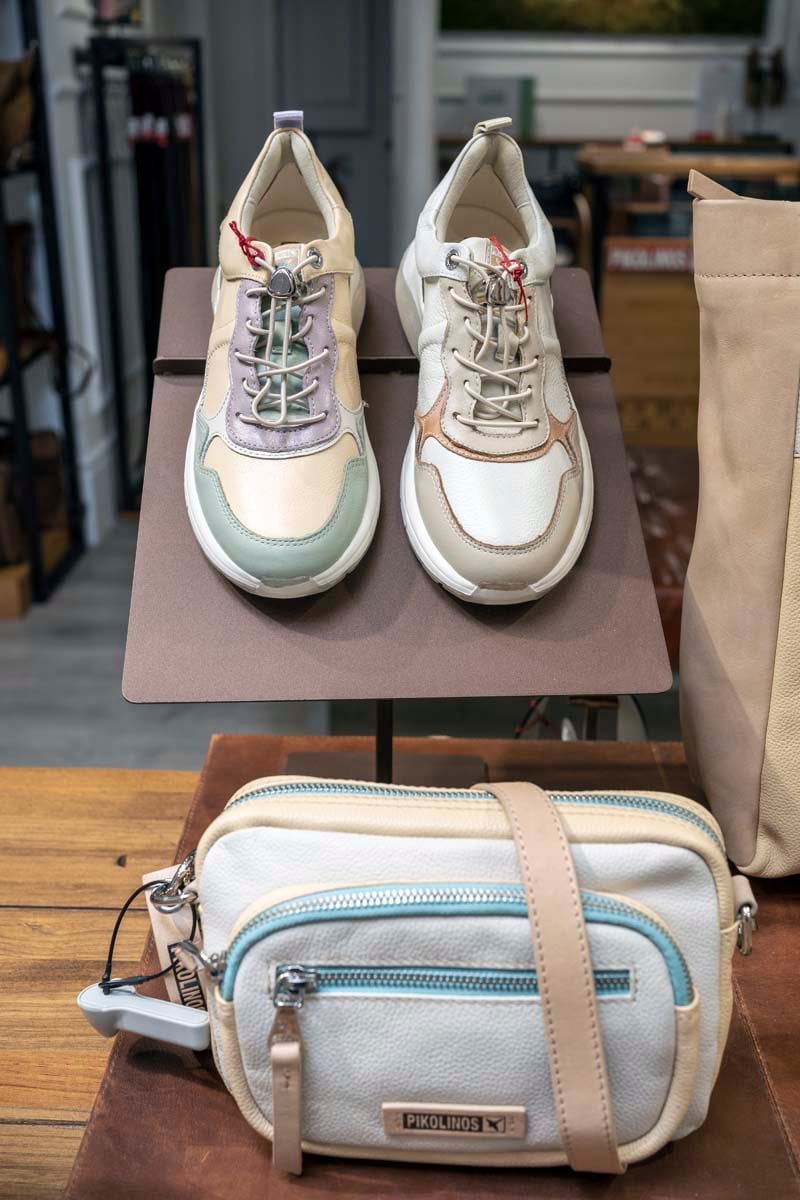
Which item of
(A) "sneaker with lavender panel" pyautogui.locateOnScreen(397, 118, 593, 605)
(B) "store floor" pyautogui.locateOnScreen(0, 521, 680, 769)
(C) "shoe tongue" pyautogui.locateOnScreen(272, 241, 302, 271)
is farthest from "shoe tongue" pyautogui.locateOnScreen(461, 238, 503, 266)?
(B) "store floor" pyautogui.locateOnScreen(0, 521, 680, 769)

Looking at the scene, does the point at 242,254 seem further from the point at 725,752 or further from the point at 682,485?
the point at 682,485

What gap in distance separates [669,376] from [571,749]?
1886mm

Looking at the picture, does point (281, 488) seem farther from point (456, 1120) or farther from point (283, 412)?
point (456, 1120)

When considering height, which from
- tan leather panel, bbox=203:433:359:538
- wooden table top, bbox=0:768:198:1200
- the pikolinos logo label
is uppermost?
tan leather panel, bbox=203:433:359:538

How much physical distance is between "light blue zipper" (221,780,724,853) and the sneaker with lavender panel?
0.15 m

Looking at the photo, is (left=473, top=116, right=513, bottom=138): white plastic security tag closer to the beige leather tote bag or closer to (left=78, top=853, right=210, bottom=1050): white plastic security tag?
the beige leather tote bag

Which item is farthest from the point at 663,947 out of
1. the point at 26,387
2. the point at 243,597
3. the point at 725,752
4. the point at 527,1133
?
the point at 26,387

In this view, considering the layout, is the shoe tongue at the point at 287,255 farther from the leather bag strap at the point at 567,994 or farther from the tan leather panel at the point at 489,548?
the leather bag strap at the point at 567,994

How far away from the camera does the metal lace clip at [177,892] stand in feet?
1.82

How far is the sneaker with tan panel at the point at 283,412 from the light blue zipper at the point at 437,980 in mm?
237

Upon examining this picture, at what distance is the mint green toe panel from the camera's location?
610 millimetres

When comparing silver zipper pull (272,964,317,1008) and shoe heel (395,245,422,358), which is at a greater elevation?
shoe heel (395,245,422,358)

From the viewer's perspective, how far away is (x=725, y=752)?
0.67 metres

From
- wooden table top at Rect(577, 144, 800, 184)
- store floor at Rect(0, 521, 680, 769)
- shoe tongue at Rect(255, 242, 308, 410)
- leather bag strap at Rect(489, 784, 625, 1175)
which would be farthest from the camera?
wooden table top at Rect(577, 144, 800, 184)
